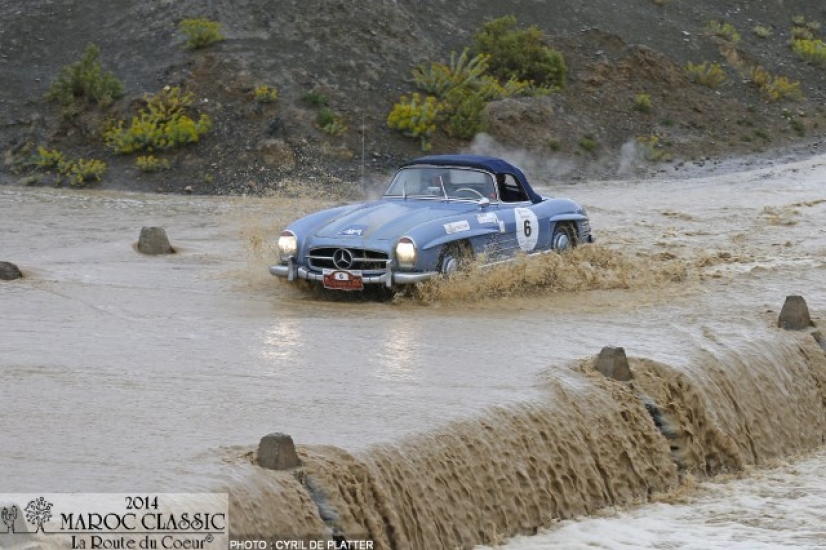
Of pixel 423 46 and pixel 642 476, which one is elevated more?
pixel 423 46

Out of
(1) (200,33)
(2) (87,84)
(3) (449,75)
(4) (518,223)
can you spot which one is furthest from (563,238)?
(1) (200,33)

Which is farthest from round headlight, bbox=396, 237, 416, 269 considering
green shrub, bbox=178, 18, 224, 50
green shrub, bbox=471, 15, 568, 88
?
green shrub, bbox=471, 15, 568, 88

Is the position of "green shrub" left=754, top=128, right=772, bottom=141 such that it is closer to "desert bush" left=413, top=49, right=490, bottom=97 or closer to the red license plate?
"desert bush" left=413, top=49, right=490, bottom=97

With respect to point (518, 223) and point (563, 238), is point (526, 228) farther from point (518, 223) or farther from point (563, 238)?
point (563, 238)

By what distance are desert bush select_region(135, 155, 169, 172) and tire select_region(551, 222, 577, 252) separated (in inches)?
Answer: 483

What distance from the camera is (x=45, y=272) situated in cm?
1695

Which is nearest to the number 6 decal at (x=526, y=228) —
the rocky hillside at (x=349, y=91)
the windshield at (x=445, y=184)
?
the windshield at (x=445, y=184)

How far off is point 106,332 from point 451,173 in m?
4.42

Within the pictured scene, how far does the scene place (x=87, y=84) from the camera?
29.2 meters

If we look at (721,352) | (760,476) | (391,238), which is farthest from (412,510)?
(391,238)

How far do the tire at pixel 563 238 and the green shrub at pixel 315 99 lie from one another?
12.9 metres

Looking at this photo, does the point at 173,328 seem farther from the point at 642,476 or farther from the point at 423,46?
the point at 423,46

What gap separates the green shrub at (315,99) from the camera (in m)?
29.1

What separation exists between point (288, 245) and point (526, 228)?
2.65m
